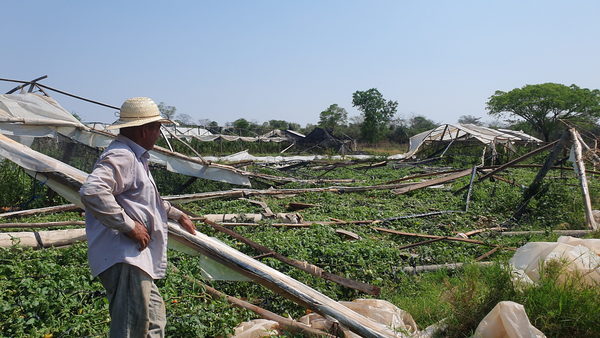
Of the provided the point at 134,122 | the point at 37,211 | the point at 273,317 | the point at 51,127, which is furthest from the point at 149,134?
the point at 51,127

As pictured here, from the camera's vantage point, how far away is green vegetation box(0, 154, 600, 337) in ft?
10.5

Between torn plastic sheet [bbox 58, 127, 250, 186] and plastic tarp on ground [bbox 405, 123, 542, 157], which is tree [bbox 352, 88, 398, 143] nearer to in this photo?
plastic tarp on ground [bbox 405, 123, 542, 157]

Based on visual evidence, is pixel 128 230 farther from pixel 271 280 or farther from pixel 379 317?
pixel 379 317

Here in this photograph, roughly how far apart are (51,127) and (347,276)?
7.49 meters

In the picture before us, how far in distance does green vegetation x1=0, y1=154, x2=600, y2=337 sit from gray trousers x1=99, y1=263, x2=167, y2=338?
0.77m

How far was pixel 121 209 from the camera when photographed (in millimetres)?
2371

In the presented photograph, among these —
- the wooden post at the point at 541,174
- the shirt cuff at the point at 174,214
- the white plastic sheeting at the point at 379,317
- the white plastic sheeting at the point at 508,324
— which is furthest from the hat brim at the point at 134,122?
the wooden post at the point at 541,174

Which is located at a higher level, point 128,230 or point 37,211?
point 128,230

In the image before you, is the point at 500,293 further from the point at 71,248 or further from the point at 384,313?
the point at 71,248

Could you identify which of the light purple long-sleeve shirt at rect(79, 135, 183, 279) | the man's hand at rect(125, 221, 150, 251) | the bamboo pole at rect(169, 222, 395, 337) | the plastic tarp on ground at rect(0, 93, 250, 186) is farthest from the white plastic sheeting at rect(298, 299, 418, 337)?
the plastic tarp on ground at rect(0, 93, 250, 186)

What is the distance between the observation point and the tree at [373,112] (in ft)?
154

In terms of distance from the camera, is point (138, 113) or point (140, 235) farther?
point (138, 113)

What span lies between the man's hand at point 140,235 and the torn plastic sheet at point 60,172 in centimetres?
117

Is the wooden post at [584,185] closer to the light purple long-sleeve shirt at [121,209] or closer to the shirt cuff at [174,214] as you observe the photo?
the shirt cuff at [174,214]
